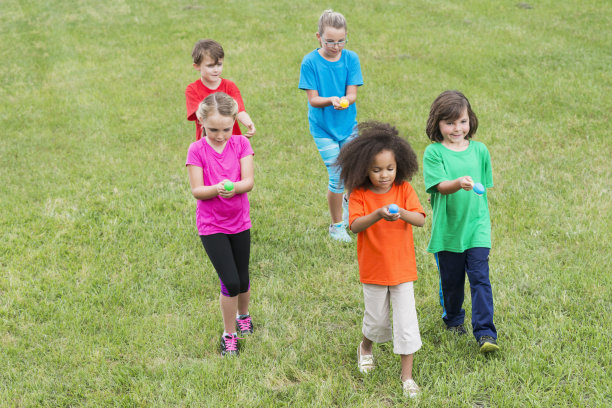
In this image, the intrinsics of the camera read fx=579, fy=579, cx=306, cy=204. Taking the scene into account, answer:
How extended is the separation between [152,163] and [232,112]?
495 cm

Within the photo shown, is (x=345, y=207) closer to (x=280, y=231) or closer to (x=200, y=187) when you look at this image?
(x=280, y=231)

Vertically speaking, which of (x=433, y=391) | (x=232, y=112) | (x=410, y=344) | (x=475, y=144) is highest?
(x=232, y=112)

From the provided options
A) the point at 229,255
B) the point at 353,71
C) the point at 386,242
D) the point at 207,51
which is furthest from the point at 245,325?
the point at 353,71

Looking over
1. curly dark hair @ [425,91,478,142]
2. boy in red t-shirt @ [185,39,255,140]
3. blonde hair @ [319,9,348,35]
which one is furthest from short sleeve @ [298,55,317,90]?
curly dark hair @ [425,91,478,142]

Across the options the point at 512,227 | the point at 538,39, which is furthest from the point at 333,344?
the point at 538,39

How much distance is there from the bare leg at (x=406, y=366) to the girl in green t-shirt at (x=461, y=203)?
0.58 m

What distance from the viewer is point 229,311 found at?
181 inches

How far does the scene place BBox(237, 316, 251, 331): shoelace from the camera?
193 inches

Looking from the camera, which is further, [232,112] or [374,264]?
[232,112]

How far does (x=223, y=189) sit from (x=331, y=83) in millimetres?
2396

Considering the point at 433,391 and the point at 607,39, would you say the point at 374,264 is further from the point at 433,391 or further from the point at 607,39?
the point at 607,39

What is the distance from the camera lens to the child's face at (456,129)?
4.25m

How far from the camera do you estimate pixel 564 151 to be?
334 inches

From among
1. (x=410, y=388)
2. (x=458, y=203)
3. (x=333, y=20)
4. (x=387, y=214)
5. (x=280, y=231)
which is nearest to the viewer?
(x=387, y=214)
